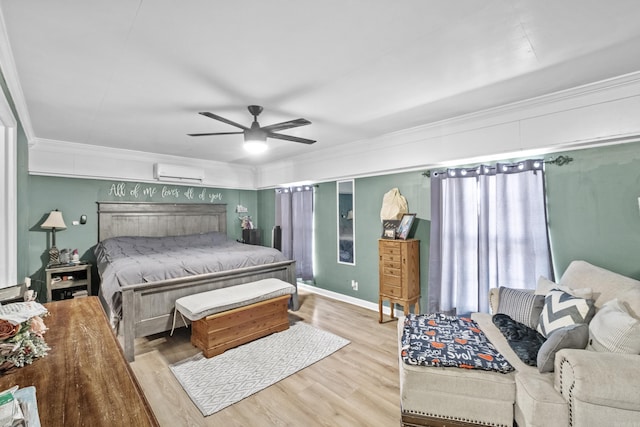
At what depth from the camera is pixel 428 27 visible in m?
1.64

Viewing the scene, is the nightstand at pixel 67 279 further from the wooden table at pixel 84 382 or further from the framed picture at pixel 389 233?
the framed picture at pixel 389 233

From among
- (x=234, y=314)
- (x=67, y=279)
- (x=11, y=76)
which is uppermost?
(x=11, y=76)

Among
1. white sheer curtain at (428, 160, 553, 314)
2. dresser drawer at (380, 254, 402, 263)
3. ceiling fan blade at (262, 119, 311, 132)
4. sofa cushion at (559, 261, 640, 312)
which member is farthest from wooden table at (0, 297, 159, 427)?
white sheer curtain at (428, 160, 553, 314)

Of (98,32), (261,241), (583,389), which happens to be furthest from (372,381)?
(261,241)

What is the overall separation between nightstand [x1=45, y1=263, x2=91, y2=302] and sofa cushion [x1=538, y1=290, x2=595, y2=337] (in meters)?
5.51

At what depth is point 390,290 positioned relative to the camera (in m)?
3.64

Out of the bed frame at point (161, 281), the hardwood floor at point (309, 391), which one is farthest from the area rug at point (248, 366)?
the bed frame at point (161, 281)

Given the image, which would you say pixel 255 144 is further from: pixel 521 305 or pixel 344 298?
pixel 344 298

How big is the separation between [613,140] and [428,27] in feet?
6.83

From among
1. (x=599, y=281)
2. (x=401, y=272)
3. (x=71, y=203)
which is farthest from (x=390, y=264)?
(x=71, y=203)

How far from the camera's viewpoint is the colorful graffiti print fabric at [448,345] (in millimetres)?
1817

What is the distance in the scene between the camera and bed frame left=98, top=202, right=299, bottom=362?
9.30 ft

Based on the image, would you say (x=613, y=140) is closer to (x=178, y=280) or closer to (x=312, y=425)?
(x=312, y=425)

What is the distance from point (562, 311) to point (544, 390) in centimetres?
65
